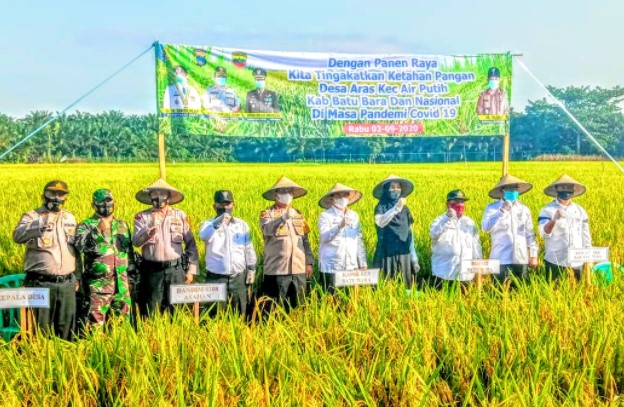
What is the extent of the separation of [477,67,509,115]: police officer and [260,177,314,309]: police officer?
2886 mm

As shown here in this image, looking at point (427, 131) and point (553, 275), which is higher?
point (427, 131)

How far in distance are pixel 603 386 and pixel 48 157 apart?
47747 mm

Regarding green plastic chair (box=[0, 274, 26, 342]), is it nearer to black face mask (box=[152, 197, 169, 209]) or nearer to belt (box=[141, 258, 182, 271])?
belt (box=[141, 258, 182, 271])

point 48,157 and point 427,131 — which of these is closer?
point 427,131

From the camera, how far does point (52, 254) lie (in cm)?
467

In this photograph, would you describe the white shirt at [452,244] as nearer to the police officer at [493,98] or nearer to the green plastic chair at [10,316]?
the police officer at [493,98]

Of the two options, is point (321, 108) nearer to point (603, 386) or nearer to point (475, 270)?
point (475, 270)

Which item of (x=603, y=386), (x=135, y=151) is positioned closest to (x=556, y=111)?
(x=135, y=151)

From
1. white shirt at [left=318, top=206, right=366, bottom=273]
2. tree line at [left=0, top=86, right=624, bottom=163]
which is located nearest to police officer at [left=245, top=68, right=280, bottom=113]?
white shirt at [left=318, top=206, right=366, bottom=273]

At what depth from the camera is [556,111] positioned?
179ft

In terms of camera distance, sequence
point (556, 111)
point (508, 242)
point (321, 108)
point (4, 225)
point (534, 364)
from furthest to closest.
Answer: point (556, 111)
point (4, 225)
point (321, 108)
point (508, 242)
point (534, 364)

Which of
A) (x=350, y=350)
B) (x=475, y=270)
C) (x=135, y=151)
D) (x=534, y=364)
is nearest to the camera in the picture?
(x=534, y=364)

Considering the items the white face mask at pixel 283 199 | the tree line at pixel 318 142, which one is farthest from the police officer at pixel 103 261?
the tree line at pixel 318 142

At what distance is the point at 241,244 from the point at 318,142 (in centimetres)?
3830
